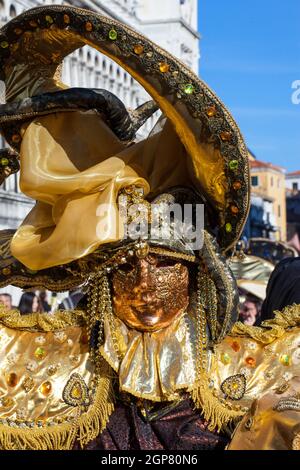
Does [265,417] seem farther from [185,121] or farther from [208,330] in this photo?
[185,121]

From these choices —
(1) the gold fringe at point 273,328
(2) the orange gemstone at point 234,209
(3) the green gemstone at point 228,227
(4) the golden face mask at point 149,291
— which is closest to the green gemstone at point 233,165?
(2) the orange gemstone at point 234,209

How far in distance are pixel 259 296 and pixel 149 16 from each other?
38049 mm

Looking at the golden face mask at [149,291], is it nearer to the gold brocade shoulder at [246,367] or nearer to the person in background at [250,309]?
the gold brocade shoulder at [246,367]

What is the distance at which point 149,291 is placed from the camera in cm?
373

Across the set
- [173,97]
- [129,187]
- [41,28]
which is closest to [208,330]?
[129,187]

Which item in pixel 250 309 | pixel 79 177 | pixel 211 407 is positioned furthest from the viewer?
pixel 250 309

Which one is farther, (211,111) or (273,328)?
(273,328)

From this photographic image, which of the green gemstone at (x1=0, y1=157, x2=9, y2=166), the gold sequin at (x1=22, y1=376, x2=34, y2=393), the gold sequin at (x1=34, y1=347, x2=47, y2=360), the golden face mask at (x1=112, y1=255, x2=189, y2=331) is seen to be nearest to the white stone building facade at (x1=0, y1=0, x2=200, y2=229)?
the green gemstone at (x1=0, y1=157, x2=9, y2=166)

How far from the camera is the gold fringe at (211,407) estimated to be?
3.82 meters

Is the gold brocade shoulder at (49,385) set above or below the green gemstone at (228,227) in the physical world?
below

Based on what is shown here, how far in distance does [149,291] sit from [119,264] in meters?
0.16

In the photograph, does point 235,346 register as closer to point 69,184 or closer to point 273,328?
point 273,328

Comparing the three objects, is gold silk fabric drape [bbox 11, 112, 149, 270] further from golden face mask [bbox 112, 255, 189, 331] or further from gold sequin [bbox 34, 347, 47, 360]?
gold sequin [bbox 34, 347, 47, 360]

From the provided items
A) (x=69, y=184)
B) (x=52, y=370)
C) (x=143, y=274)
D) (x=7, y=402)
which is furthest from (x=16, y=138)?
(x=7, y=402)
